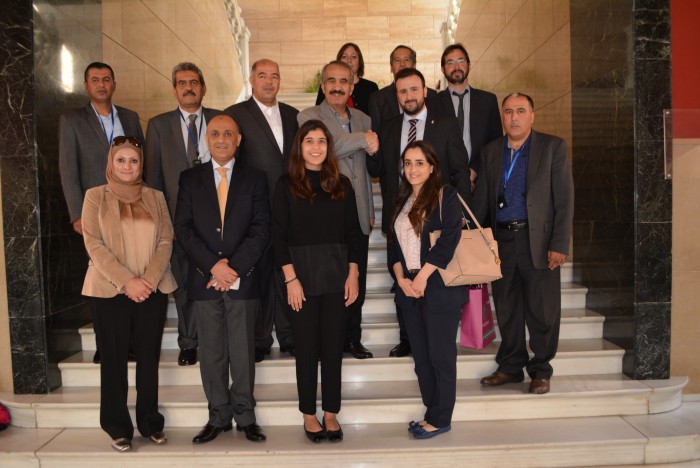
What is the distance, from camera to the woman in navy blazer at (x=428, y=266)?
326 centimetres

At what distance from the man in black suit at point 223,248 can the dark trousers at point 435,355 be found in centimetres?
90

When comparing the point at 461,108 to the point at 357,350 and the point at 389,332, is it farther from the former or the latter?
the point at 357,350

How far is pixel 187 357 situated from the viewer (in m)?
4.07

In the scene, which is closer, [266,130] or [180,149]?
[266,130]

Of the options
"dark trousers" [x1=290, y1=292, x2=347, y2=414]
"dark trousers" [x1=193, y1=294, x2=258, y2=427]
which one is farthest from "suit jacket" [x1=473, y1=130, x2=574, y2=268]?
"dark trousers" [x1=193, y1=294, x2=258, y2=427]

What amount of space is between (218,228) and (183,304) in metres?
0.91

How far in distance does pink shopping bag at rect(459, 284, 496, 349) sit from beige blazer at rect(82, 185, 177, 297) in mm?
1698

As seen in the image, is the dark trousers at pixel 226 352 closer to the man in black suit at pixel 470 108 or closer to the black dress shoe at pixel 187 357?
the black dress shoe at pixel 187 357

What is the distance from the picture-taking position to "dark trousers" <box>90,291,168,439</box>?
10.8 ft

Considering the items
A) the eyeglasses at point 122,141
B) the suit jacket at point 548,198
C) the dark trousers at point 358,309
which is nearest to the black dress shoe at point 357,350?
the dark trousers at point 358,309

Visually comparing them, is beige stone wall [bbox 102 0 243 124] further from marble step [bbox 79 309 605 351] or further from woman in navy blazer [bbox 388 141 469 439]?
woman in navy blazer [bbox 388 141 469 439]

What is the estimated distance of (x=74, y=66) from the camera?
4426mm

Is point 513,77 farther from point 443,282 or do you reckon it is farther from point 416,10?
point 416,10

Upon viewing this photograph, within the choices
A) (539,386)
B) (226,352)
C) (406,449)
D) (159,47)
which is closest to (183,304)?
(226,352)
